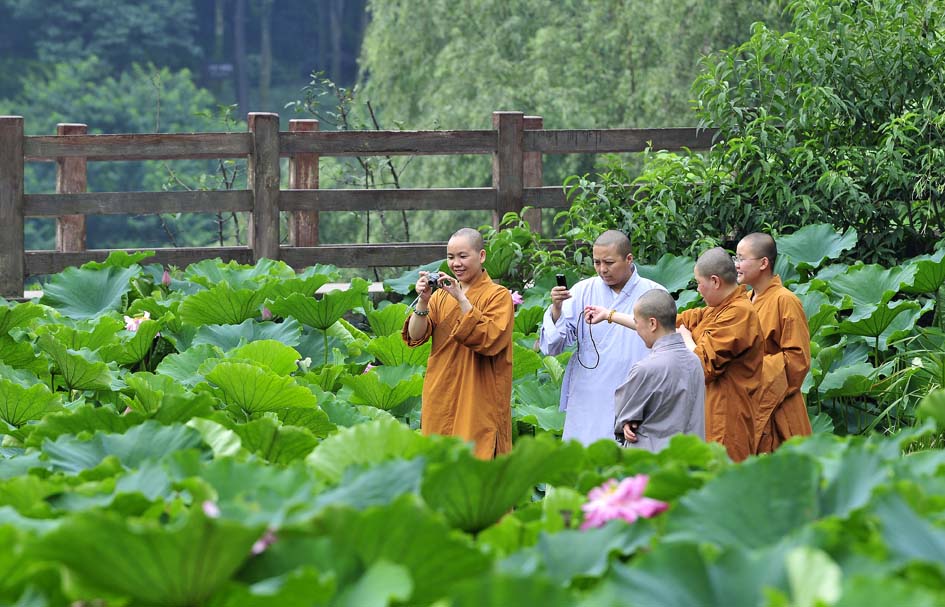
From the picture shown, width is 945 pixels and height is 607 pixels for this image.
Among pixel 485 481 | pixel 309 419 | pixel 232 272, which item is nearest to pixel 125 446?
pixel 485 481

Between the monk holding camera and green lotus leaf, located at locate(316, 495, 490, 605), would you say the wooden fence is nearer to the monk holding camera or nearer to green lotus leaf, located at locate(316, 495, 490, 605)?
the monk holding camera

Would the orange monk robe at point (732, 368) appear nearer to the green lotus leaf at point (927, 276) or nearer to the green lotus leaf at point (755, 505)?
the green lotus leaf at point (927, 276)

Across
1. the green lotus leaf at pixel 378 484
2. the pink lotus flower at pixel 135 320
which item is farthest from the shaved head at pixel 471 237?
the green lotus leaf at pixel 378 484

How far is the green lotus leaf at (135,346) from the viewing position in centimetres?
578

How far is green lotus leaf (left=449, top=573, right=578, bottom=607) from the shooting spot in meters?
1.32

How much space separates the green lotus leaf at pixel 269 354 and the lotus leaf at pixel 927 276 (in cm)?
285

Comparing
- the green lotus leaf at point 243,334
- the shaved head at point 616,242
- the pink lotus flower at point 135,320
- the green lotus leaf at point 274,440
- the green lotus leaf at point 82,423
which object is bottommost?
the pink lotus flower at point 135,320

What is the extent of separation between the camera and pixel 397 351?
19.4ft

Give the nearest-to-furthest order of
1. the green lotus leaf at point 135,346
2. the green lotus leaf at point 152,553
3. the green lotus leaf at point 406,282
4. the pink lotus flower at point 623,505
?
the green lotus leaf at point 152,553 → the pink lotus flower at point 623,505 → the green lotus leaf at point 135,346 → the green lotus leaf at point 406,282

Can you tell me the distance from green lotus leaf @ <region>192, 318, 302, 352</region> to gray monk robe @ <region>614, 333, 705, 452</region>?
7.75ft

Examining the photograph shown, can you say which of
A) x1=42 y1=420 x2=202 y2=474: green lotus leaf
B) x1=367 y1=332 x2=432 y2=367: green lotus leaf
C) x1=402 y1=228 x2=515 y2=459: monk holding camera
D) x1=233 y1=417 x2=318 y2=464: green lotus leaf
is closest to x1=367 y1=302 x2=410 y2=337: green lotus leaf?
x1=367 y1=332 x2=432 y2=367: green lotus leaf

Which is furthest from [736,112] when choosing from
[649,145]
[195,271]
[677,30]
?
[677,30]

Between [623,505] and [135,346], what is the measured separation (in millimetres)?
4459

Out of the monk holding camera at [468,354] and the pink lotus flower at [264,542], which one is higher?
the pink lotus flower at [264,542]
